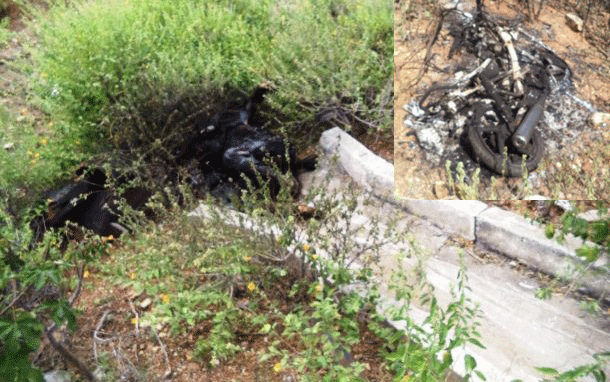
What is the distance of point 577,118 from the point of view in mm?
2387

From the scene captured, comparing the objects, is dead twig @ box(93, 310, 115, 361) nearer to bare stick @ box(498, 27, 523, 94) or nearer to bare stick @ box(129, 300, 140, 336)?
bare stick @ box(129, 300, 140, 336)

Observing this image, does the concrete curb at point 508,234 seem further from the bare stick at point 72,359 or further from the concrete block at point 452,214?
the bare stick at point 72,359

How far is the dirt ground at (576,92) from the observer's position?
239 centimetres

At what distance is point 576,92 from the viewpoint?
2.38 meters

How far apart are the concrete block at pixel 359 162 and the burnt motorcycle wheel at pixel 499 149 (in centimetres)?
171

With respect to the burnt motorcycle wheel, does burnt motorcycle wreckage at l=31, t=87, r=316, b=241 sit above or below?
below

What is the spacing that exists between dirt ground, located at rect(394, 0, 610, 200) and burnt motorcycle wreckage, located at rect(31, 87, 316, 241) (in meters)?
1.87

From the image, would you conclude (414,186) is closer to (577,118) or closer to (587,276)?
(577,118)

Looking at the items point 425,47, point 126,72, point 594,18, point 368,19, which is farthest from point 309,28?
point 594,18

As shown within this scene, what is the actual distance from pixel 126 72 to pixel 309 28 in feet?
3.94

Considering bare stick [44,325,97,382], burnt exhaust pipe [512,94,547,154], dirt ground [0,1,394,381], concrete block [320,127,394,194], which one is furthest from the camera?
concrete block [320,127,394,194]

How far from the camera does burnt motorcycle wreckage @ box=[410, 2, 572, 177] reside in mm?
2377

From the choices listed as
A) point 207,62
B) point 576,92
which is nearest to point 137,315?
point 207,62

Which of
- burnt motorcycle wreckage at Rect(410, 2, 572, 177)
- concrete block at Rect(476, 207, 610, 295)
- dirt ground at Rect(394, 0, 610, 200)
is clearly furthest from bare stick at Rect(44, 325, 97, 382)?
concrete block at Rect(476, 207, 610, 295)
